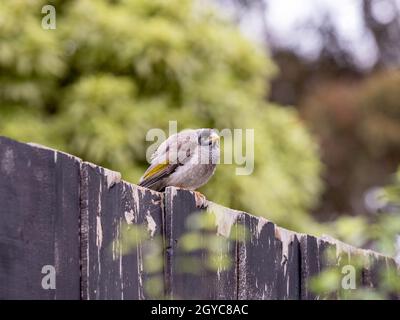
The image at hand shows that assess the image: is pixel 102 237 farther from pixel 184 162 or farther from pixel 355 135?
pixel 355 135

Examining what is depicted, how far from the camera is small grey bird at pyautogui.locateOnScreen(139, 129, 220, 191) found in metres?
3.90

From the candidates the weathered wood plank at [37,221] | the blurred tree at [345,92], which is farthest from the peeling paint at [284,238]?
the blurred tree at [345,92]

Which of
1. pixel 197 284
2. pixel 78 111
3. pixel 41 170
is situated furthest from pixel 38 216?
pixel 78 111

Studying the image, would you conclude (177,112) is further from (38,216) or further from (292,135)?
(38,216)

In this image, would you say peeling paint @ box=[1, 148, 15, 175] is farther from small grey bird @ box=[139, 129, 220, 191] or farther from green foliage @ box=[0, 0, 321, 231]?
green foliage @ box=[0, 0, 321, 231]

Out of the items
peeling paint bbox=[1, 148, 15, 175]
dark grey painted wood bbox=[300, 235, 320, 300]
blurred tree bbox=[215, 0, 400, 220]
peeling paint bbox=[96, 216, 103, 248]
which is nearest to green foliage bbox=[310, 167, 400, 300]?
dark grey painted wood bbox=[300, 235, 320, 300]

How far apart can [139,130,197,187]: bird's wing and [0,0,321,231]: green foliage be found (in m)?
2.42

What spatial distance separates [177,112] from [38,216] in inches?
223

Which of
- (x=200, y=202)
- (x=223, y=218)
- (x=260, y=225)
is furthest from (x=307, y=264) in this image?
(x=200, y=202)

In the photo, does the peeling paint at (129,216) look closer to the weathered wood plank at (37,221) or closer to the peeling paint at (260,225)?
the weathered wood plank at (37,221)

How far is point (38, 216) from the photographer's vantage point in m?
1.66

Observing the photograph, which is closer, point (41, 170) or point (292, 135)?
point (41, 170)

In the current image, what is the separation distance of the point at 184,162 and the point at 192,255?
1902 mm
